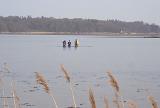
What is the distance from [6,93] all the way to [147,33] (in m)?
161

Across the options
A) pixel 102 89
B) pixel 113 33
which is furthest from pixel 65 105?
pixel 113 33

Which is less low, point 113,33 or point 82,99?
point 82,99

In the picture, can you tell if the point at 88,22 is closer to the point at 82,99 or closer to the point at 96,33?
the point at 96,33

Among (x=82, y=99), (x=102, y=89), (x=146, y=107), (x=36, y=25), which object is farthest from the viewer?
(x=36, y=25)

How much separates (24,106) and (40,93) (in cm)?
259

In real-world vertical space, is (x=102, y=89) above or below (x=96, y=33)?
above

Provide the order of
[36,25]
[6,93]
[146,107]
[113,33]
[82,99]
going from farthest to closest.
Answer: [113,33] → [36,25] → [6,93] → [82,99] → [146,107]

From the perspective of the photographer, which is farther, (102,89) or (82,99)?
(102,89)

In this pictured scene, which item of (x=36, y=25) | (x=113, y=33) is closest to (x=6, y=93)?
(x=36, y=25)

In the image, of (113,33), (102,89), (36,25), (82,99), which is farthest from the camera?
(113,33)

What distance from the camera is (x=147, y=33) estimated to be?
173125 millimetres

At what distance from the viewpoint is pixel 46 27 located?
15775 centimetres

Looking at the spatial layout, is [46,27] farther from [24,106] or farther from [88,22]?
[24,106]

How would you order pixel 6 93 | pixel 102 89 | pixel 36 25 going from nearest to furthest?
pixel 6 93 < pixel 102 89 < pixel 36 25
